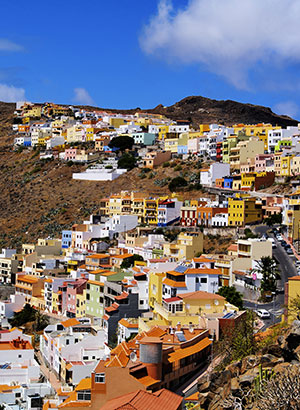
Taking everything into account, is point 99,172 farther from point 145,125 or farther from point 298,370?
point 298,370

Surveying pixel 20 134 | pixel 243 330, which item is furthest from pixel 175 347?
pixel 20 134

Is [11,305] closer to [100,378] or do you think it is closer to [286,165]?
[100,378]

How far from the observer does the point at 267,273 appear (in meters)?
36.8

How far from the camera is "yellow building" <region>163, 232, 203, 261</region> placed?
1777 inches

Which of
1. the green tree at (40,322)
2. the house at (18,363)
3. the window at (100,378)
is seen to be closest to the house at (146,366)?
the window at (100,378)

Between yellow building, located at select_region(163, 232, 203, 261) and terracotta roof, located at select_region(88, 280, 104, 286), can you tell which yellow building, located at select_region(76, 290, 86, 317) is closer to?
terracotta roof, located at select_region(88, 280, 104, 286)

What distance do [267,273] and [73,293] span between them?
13111 mm

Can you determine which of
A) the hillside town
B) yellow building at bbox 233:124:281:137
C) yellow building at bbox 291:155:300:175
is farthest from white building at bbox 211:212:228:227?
yellow building at bbox 233:124:281:137

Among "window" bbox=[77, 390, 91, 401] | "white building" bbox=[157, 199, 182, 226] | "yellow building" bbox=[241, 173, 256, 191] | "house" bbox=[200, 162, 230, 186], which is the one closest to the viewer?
"window" bbox=[77, 390, 91, 401]

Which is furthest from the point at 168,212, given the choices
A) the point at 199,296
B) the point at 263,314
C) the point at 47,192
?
the point at 47,192

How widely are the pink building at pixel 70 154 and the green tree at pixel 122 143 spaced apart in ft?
18.5

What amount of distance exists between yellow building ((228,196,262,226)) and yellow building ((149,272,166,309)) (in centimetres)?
1805

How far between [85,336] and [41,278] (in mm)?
17299

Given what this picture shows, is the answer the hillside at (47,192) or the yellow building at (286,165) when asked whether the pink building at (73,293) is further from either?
the yellow building at (286,165)
